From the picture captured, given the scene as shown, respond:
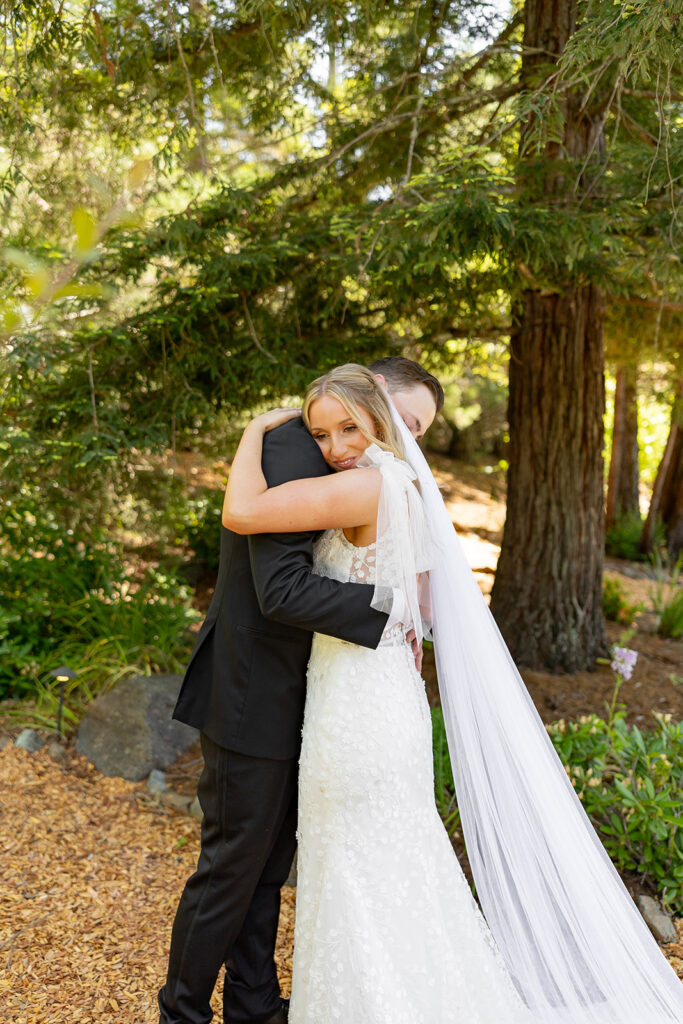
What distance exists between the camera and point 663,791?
2.82 m

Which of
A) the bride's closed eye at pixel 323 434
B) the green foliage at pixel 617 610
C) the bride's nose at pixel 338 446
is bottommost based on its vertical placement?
the green foliage at pixel 617 610

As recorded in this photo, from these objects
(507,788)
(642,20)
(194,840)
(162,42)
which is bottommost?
(194,840)

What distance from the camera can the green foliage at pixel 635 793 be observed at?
280 centimetres

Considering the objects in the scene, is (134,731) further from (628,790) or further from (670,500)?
(670,500)

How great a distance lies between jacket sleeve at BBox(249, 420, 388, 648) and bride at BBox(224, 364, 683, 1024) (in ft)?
0.18

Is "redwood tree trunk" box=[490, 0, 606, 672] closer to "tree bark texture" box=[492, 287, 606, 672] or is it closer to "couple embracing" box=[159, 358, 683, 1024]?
"tree bark texture" box=[492, 287, 606, 672]

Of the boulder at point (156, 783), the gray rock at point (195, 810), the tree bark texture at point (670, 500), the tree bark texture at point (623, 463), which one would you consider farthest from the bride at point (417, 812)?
the tree bark texture at point (623, 463)

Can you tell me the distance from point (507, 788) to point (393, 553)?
2.62 feet

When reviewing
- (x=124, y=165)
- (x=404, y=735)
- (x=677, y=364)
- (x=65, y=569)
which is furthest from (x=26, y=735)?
(x=677, y=364)

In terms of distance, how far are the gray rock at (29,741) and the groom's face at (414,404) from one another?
8.87 ft

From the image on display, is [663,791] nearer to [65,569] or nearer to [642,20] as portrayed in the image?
[642,20]

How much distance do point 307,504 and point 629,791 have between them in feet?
6.00

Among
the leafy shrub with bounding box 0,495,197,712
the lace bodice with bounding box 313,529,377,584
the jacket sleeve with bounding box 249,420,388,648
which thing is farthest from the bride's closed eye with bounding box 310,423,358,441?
the leafy shrub with bounding box 0,495,197,712

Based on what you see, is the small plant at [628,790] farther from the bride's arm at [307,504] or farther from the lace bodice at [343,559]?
the bride's arm at [307,504]
